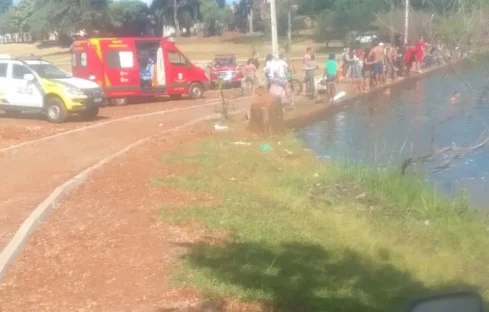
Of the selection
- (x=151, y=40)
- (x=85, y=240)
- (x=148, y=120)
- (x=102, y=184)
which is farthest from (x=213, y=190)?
(x=151, y=40)

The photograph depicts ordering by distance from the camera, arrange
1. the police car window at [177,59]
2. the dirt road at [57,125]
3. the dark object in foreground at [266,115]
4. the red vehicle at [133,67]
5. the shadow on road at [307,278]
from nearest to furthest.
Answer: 1. the shadow on road at [307,278]
2. the dark object in foreground at [266,115]
3. the dirt road at [57,125]
4. the red vehicle at [133,67]
5. the police car window at [177,59]

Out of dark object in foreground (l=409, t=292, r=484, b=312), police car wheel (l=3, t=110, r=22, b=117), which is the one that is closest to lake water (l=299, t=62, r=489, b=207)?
police car wheel (l=3, t=110, r=22, b=117)

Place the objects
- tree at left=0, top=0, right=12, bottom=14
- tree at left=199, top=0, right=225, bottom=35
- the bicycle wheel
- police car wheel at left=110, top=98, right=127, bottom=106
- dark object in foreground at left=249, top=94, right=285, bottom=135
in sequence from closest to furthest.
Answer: dark object in foreground at left=249, top=94, right=285, bottom=135 < the bicycle wheel < police car wheel at left=110, top=98, right=127, bottom=106 < tree at left=199, top=0, right=225, bottom=35 < tree at left=0, top=0, right=12, bottom=14

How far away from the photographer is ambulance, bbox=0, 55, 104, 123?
21859 mm

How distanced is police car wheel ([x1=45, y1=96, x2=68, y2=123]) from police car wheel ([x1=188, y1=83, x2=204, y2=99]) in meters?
7.95

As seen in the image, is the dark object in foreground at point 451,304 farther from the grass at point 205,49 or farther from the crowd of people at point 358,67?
the grass at point 205,49

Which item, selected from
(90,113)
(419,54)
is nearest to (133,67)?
(90,113)

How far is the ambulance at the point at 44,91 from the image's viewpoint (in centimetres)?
2186

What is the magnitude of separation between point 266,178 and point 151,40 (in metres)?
16.1

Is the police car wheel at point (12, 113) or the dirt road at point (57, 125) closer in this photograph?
the dirt road at point (57, 125)

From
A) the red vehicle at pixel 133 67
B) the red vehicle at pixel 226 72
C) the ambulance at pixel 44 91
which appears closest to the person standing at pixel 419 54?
the red vehicle at pixel 226 72

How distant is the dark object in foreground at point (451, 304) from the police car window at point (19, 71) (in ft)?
67.4

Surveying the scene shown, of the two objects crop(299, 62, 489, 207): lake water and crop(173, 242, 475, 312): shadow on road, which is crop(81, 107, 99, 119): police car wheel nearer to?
crop(299, 62, 489, 207): lake water

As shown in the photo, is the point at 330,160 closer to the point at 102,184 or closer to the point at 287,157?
the point at 287,157
